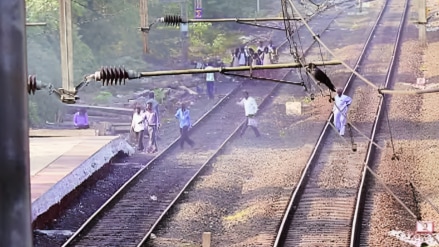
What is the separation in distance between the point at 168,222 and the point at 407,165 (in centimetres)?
595

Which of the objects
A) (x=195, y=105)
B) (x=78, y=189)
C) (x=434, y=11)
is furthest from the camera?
(x=434, y=11)

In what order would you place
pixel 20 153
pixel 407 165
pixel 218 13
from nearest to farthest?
pixel 20 153 < pixel 407 165 < pixel 218 13

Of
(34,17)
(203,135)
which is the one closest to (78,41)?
(34,17)

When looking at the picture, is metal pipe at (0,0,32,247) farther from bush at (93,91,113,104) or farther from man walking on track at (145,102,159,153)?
bush at (93,91,113,104)

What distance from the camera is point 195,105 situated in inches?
951

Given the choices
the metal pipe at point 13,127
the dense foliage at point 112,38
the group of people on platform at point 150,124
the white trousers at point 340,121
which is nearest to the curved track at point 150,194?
the group of people on platform at point 150,124

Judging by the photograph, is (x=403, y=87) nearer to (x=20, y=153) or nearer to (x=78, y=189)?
(x=78, y=189)

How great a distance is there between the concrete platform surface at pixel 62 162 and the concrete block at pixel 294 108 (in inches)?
238

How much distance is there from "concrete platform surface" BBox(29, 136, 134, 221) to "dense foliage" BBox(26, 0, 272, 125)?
3.46 m

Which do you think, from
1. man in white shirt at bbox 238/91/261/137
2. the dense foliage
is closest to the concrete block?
man in white shirt at bbox 238/91/261/137

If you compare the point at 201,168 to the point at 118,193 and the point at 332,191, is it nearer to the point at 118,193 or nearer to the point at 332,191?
the point at 118,193

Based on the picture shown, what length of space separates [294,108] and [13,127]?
68.5 feet

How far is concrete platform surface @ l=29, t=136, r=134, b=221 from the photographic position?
42.8 ft

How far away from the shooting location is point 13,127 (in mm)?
2176
